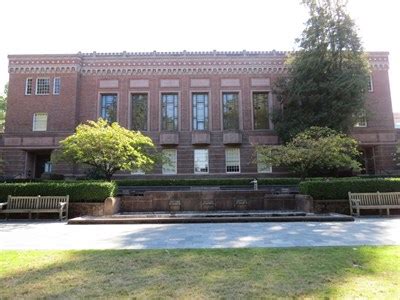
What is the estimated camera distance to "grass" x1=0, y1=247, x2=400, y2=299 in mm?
4203

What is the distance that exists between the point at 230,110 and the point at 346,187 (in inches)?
656

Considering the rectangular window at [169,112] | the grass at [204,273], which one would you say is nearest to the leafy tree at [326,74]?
the rectangular window at [169,112]

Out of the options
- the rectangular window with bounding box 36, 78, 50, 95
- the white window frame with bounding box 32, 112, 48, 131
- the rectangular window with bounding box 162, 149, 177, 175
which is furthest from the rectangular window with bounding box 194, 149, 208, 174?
the rectangular window with bounding box 36, 78, 50, 95

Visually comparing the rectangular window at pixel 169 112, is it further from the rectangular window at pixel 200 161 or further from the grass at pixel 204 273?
the grass at pixel 204 273

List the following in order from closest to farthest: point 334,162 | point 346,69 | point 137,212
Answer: point 137,212 < point 334,162 < point 346,69

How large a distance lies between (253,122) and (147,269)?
25.9 meters

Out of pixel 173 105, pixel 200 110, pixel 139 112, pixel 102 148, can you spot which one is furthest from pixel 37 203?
pixel 200 110

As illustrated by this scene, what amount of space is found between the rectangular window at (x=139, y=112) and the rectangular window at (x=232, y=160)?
7.98 m

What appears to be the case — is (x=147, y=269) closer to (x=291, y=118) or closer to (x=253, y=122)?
(x=291, y=118)

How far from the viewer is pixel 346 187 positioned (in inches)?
602

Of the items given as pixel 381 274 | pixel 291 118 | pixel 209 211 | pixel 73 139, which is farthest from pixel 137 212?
pixel 291 118

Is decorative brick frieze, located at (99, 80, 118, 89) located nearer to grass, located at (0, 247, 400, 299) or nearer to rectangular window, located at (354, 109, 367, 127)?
rectangular window, located at (354, 109, 367, 127)

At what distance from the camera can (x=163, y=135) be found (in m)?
29.4

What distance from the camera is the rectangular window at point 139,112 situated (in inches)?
1194
